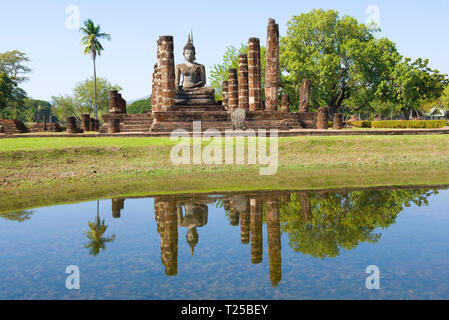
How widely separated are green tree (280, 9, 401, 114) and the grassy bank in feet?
81.9

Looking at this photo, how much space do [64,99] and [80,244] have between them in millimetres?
71546

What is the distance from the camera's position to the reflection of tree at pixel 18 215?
8.24m

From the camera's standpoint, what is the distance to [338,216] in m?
7.85

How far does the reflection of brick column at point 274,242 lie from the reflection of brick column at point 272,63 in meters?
14.9

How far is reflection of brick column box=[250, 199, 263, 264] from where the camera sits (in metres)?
5.85

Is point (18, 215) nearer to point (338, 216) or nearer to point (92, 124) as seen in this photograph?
point (338, 216)

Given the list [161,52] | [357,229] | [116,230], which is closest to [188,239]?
[116,230]

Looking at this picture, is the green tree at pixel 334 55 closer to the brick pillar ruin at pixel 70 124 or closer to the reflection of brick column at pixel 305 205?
the brick pillar ruin at pixel 70 124

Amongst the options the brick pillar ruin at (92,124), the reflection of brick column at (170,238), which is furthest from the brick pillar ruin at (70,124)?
the reflection of brick column at (170,238)

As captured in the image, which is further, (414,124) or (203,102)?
(414,124)

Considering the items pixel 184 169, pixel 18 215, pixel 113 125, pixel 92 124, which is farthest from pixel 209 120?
pixel 92 124

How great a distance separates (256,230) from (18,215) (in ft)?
16.2

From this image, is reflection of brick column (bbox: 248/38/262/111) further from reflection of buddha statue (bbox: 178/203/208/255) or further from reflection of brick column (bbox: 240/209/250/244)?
reflection of brick column (bbox: 240/209/250/244)

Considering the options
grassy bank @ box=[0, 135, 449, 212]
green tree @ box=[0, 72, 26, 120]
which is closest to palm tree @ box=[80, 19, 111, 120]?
green tree @ box=[0, 72, 26, 120]
